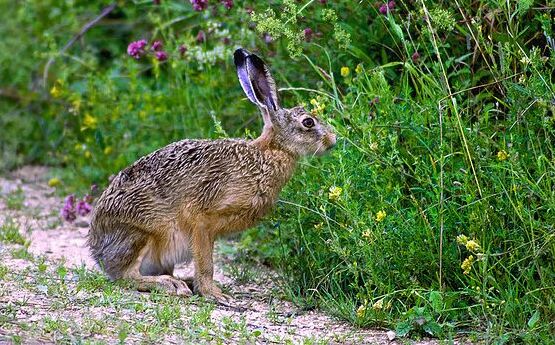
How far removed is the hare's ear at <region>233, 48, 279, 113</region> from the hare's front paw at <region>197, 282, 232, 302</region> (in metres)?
1.15

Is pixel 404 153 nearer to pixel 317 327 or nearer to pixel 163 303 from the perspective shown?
pixel 317 327

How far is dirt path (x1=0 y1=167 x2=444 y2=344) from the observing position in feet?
17.3

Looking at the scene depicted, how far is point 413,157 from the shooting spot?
598cm

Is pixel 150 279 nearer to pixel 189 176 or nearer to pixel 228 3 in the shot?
pixel 189 176

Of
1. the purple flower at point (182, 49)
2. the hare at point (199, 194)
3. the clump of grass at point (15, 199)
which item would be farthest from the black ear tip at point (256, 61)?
the clump of grass at point (15, 199)

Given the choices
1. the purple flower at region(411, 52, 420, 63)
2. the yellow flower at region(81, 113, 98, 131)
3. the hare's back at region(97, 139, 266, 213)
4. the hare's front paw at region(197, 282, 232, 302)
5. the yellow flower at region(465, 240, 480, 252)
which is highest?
the purple flower at region(411, 52, 420, 63)

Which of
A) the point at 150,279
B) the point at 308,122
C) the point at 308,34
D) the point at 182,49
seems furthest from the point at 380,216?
the point at 182,49

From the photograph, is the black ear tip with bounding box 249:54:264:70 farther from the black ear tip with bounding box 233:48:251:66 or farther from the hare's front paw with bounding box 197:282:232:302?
the hare's front paw with bounding box 197:282:232:302

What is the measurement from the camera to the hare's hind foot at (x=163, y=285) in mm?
6500

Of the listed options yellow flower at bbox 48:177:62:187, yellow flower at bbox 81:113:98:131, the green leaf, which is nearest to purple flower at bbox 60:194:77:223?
yellow flower at bbox 81:113:98:131

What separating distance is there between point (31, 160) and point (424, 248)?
5.68 metres

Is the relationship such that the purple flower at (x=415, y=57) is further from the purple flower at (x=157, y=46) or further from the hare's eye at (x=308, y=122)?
the purple flower at (x=157, y=46)

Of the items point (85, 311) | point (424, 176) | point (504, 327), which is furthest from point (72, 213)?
point (504, 327)

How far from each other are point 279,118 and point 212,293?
45.7 inches
